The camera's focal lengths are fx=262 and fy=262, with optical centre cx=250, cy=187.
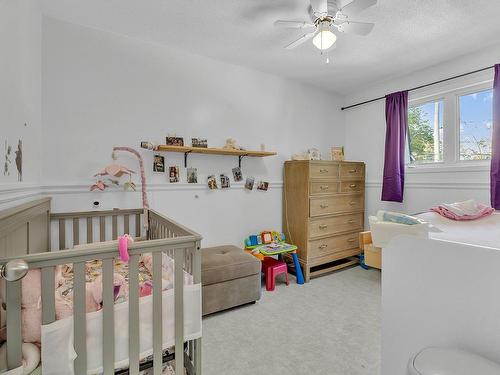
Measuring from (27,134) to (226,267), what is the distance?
171 cm

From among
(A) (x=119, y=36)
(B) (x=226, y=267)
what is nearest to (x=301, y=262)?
(B) (x=226, y=267)

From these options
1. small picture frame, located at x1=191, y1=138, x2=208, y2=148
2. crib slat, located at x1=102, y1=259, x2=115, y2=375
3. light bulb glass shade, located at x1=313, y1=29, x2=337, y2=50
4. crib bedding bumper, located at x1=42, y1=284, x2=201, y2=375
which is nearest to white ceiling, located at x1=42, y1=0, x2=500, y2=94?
light bulb glass shade, located at x1=313, y1=29, x2=337, y2=50

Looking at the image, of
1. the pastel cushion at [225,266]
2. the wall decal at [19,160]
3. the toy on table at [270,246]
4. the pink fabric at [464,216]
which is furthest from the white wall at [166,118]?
the pink fabric at [464,216]

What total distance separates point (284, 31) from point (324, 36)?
52cm

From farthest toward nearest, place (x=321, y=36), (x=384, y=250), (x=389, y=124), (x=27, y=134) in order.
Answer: (x=389, y=124)
(x=321, y=36)
(x=27, y=134)
(x=384, y=250)

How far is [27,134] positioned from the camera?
5.46ft

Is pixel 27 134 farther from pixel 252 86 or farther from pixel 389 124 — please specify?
pixel 389 124

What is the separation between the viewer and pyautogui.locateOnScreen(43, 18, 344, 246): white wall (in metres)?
2.20

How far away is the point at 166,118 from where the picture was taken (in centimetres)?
264

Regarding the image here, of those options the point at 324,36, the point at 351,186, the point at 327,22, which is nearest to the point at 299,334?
the point at 351,186

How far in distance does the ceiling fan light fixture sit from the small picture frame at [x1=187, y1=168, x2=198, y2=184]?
1656mm

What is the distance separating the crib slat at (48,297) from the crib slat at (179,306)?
1.41 feet

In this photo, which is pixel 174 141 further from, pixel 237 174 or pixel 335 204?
pixel 335 204

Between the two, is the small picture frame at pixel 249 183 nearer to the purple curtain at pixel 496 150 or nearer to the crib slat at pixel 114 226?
A: the crib slat at pixel 114 226
